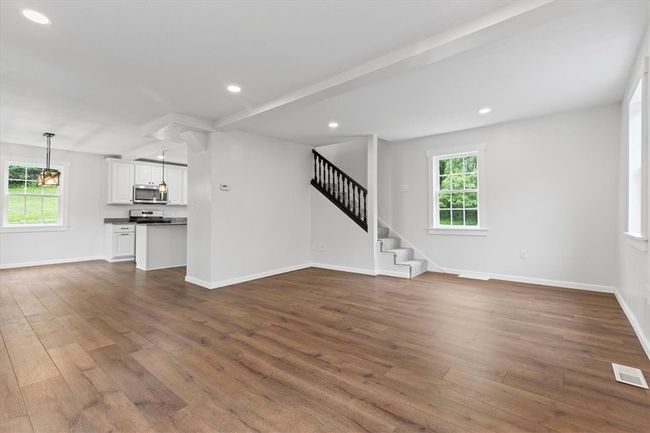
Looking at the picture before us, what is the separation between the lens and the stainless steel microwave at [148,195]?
25.9ft

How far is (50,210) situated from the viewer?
6.98 m

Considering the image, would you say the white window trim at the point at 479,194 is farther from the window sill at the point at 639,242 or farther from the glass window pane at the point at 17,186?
the glass window pane at the point at 17,186

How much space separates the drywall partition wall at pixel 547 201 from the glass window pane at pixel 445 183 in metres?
0.59

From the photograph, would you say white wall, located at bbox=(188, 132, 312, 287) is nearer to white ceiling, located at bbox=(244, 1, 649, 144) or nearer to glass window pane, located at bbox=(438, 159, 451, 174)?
white ceiling, located at bbox=(244, 1, 649, 144)

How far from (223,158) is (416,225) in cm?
385

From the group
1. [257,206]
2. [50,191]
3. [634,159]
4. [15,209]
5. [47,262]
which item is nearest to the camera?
[634,159]

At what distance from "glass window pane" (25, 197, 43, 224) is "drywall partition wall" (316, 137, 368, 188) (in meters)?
6.38

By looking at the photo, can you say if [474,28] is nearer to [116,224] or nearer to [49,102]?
[49,102]

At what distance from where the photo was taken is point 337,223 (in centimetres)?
628

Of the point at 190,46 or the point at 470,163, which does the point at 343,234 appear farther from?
the point at 190,46

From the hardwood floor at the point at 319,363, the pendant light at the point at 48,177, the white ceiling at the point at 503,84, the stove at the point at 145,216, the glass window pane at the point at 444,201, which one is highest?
the white ceiling at the point at 503,84

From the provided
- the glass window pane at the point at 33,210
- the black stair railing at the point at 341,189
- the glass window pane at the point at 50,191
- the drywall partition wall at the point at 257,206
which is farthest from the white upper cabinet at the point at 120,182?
the black stair railing at the point at 341,189

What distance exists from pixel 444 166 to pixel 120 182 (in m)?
7.67

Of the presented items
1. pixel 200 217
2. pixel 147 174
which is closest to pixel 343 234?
pixel 200 217
